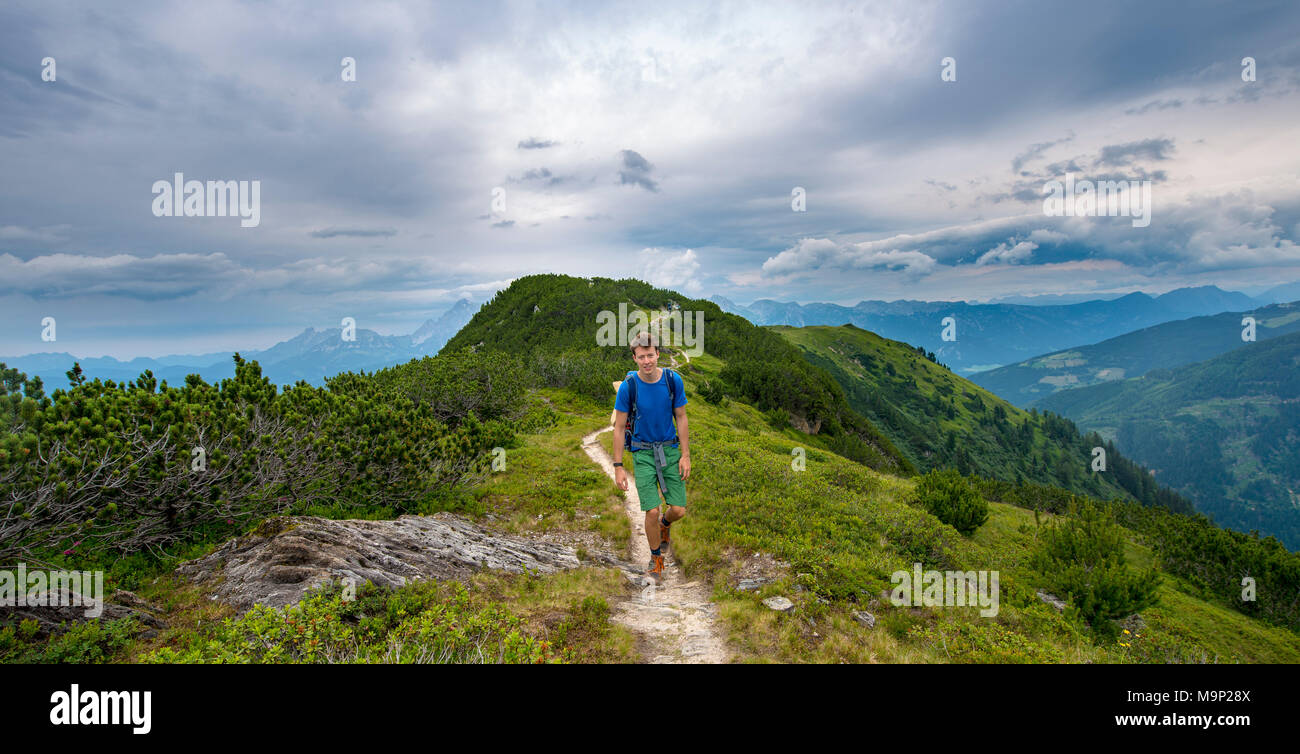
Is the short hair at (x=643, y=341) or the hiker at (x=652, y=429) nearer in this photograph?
the short hair at (x=643, y=341)

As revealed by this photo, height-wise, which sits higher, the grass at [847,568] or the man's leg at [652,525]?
the man's leg at [652,525]

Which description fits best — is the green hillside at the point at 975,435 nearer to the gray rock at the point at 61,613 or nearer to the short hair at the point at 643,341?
the short hair at the point at 643,341

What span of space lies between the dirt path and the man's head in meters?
4.04

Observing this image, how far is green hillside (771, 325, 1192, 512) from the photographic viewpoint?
13162 centimetres

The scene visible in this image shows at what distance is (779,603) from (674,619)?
177 centimetres

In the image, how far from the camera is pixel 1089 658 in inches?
281

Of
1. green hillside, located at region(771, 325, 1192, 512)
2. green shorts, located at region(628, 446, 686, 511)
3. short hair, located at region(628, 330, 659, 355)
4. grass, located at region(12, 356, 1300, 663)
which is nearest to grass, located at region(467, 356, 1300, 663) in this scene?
grass, located at region(12, 356, 1300, 663)

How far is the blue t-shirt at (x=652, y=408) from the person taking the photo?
878cm

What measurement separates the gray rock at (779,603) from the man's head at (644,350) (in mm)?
4361

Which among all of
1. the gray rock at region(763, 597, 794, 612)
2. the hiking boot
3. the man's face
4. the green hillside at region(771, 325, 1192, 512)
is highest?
the man's face

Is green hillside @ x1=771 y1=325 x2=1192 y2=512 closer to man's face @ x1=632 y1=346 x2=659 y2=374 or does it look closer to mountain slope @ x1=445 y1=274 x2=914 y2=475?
mountain slope @ x1=445 y1=274 x2=914 y2=475

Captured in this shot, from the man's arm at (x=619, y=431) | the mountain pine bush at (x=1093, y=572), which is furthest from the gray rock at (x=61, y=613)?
the mountain pine bush at (x=1093, y=572)
